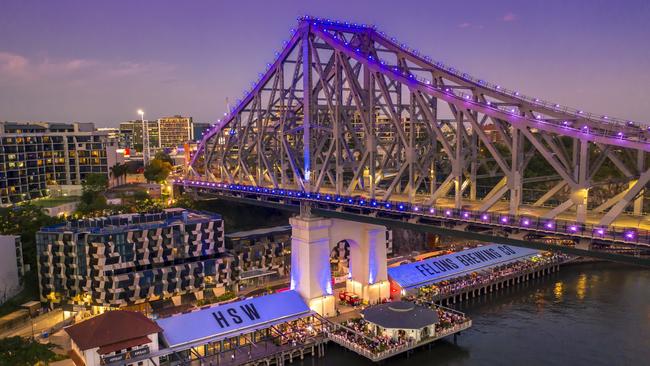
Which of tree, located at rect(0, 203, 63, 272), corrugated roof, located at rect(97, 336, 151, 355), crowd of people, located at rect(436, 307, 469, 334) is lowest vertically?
crowd of people, located at rect(436, 307, 469, 334)

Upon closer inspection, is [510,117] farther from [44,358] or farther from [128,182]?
[128,182]

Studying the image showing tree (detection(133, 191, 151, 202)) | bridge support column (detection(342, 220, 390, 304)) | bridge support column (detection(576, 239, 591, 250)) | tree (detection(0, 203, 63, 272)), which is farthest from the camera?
tree (detection(133, 191, 151, 202))

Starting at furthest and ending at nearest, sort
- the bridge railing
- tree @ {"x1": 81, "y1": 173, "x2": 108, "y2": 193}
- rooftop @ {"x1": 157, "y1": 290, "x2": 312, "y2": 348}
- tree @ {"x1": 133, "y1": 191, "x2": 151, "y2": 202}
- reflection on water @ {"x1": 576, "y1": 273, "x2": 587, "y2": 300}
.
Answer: tree @ {"x1": 81, "y1": 173, "x2": 108, "y2": 193}, tree @ {"x1": 133, "y1": 191, "x2": 151, "y2": 202}, reflection on water @ {"x1": 576, "y1": 273, "x2": 587, "y2": 300}, rooftop @ {"x1": 157, "y1": 290, "x2": 312, "y2": 348}, the bridge railing

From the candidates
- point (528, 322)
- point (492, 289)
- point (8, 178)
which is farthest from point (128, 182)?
point (528, 322)

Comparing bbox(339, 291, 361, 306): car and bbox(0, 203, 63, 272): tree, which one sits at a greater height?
bbox(0, 203, 63, 272): tree

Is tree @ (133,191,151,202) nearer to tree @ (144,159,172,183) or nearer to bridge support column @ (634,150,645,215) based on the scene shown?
tree @ (144,159,172,183)

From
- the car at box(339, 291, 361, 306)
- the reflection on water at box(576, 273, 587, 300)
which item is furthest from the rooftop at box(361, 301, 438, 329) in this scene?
the reflection on water at box(576, 273, 587, 300)
